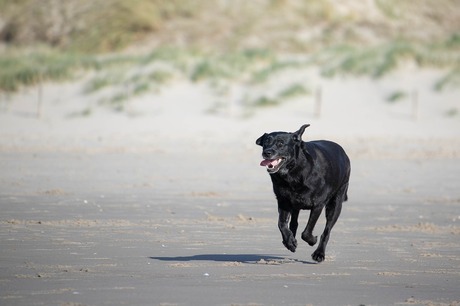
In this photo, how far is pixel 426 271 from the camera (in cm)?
973

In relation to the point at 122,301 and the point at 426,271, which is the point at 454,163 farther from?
the point at 122,301

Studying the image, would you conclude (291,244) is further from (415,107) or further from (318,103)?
(415,107)

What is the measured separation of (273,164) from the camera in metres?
10.1

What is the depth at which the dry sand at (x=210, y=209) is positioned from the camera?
868 centimetres

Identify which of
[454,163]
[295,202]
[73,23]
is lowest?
[295,202]

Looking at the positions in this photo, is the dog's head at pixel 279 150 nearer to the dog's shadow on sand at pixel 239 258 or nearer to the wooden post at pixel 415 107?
the dog's shadow on sand at pixel 239 258

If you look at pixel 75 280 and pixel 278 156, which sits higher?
pixel 278 156

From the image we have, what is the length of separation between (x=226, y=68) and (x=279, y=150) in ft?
80.3

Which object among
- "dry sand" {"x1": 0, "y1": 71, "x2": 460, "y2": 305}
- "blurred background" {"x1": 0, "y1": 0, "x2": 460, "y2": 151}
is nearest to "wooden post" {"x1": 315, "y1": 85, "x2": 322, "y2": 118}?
"blurred background" {"x1": 0, "y1": 0, "x2": 460, "y2": 151}

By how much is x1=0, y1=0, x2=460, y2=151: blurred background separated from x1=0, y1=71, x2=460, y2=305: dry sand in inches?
7.3

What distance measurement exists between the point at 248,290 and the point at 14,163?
41.6ft

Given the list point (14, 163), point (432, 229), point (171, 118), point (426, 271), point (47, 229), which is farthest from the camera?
point (171, 118)

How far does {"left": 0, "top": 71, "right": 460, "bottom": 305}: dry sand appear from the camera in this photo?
8680 millimetres

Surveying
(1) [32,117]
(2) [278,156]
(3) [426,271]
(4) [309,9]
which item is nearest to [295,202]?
(2) [278,156]
